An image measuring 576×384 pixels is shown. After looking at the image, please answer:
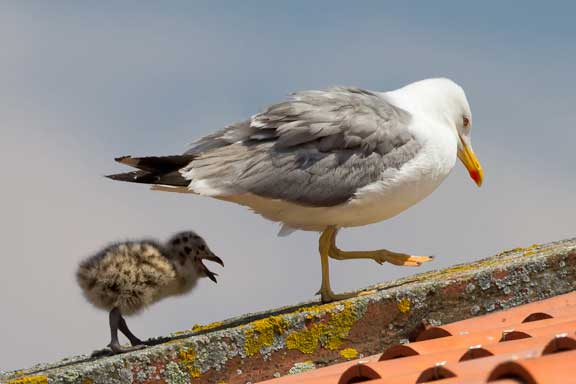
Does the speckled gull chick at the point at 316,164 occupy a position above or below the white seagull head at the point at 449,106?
below

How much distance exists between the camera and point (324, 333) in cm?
592

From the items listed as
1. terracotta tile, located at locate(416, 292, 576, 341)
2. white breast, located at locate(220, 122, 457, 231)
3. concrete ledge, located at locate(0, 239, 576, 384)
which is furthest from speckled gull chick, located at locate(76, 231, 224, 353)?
terracotta tile, located at locate(416, 292, 576, 341)

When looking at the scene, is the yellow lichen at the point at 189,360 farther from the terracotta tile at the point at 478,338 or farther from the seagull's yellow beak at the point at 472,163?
the seagull's yellow beak at the point at 472,163

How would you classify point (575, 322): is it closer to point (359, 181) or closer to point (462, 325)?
point (462, 325)

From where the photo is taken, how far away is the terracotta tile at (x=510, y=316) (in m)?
5.61

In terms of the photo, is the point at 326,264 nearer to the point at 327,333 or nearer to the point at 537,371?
the point at 327,333

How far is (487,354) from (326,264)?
3.21 m

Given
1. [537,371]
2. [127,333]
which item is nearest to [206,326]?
[127,333]

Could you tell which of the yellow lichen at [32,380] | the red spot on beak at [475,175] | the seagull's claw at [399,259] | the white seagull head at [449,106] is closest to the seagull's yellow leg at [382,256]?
the seagull's claw at [399,259]

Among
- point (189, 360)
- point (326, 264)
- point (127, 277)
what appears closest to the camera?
point (189, 360)

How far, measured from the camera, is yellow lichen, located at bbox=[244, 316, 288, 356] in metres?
5.70

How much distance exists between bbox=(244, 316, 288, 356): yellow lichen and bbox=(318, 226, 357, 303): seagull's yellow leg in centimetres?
151

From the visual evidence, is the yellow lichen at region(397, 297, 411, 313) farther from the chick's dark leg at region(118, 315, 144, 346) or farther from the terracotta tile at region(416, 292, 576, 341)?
the chick's dark leg at region(118, 315, 144, 346)

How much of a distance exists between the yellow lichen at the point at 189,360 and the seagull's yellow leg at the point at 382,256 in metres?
2.52
